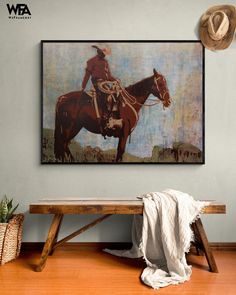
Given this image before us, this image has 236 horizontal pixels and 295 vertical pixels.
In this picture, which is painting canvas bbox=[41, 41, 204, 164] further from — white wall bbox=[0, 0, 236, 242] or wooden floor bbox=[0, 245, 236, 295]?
wooden floor bbox=[0, 245, 236, 295]

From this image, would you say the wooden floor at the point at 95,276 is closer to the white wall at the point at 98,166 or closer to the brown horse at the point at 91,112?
the white wall at the point at 98,166

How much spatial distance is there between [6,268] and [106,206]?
0.98 meters

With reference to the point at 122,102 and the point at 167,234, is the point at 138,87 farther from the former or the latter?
the point at 167,234

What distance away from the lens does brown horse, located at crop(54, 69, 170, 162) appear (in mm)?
3984

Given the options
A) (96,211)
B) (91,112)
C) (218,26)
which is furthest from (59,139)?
(218,26)

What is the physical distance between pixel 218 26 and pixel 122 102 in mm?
1198

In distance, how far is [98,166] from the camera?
158 inches

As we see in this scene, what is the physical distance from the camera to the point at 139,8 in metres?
4.04

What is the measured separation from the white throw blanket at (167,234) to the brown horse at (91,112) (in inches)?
34.3

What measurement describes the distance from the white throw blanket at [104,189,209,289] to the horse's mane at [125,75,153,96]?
1124mm

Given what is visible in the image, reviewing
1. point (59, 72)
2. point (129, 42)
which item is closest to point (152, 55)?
point (129, 42)

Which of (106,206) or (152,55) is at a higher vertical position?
(152,55)

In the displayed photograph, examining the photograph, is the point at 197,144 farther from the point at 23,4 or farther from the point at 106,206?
the point at 23,4

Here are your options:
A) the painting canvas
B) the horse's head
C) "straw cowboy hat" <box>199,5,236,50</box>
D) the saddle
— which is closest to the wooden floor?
the painting canvas
